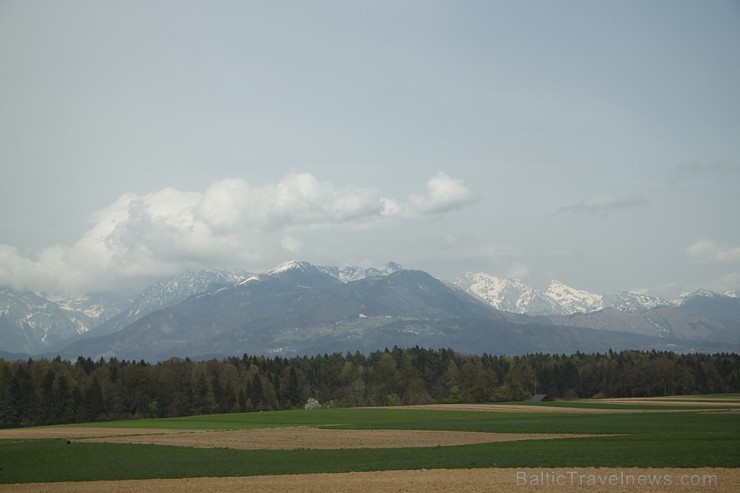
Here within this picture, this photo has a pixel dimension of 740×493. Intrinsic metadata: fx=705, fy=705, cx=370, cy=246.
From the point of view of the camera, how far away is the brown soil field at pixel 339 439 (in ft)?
211

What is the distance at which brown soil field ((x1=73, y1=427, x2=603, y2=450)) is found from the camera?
64438 mm

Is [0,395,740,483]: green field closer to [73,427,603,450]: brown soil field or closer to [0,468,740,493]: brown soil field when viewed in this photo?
[0,468,740,493]: brown soil field

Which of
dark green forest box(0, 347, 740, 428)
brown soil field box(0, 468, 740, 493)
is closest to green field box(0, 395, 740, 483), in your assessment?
brown soil field box(0, 468, 740, 493)

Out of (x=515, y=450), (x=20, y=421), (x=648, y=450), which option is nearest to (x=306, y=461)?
(x=515, y=450)

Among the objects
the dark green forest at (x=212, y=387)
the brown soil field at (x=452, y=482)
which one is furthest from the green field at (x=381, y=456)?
the dark green forest at (x=212, y=387)

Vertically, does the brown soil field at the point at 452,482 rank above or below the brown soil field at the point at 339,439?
above

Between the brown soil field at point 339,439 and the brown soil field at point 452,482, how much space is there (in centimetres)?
2057

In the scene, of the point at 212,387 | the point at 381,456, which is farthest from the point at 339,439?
the point at 212,387

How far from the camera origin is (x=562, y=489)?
112 ft

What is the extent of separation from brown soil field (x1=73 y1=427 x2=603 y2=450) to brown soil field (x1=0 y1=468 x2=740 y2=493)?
2057 centimetres

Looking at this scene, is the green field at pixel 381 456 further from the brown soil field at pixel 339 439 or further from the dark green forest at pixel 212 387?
the dark green forest at pixel 212 387

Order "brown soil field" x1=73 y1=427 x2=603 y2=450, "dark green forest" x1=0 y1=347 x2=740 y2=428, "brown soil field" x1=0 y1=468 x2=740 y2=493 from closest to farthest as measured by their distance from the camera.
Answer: "brown soil field" x1=0 y1=468 x2=740 y2=493 < "brown soil field" x1=73 y1=427 x2=603 y2=450 < "dark green forest" x1=0 y1=347 x2=740 y2=428

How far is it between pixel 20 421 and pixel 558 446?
121 m

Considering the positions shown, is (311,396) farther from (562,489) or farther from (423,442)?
(562,489)
